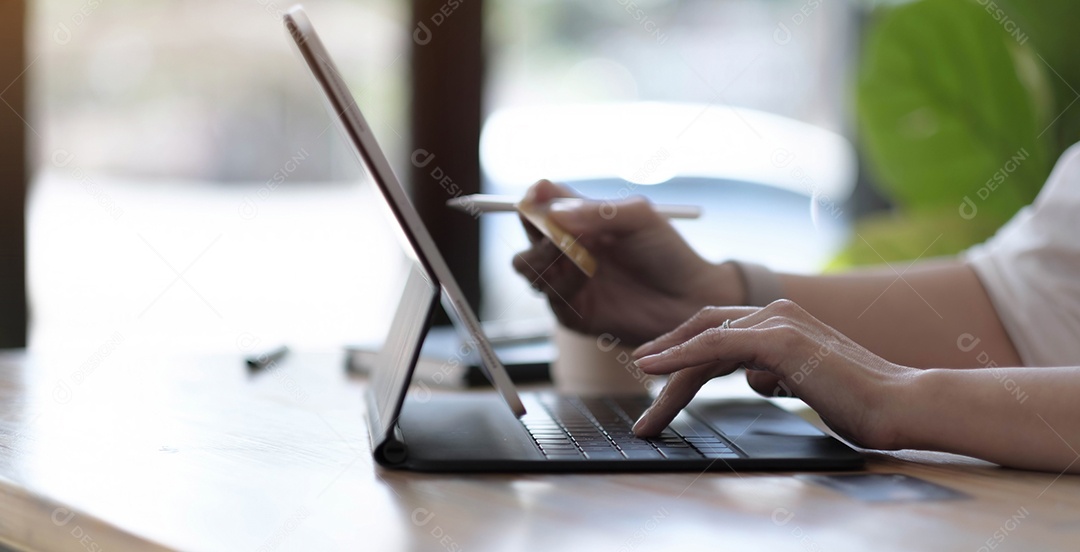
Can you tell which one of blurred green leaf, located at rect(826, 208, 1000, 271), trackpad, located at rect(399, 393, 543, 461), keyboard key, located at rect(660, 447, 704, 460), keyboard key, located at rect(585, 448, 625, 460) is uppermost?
trackpad, located at rect(399, 393, 543, 461)

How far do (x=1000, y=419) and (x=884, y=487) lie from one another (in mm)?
122

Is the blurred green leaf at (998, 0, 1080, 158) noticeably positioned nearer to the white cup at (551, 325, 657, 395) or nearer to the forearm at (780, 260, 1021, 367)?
the forearm at (780, 260, 1021, 367)

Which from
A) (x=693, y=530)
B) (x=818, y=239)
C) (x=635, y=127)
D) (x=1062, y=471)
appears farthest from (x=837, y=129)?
(x=693, y=530)

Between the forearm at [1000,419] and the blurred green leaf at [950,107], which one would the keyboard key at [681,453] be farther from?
the blurred green leaf at [950,107]

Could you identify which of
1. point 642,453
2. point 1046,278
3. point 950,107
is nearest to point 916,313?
point 1046,278

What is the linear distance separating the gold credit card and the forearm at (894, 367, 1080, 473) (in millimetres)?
296

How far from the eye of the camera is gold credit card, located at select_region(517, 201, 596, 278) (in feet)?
2.79

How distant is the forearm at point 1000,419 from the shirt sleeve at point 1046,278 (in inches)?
11.5

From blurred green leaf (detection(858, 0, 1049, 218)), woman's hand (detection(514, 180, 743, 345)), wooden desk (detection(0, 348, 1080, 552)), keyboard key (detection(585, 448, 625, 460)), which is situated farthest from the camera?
blurred green leaf (detection(858, 0, 1049, 218))

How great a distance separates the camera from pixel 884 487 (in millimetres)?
598

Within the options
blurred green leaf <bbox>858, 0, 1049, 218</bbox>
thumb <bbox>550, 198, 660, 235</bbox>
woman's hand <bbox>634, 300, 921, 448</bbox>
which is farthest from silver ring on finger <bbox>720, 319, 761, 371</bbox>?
blurred green leaf <bbox>858, 0, 1049, 218</bbox>

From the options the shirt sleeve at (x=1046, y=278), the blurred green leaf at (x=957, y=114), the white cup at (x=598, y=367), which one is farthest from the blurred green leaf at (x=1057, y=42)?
the white cup at (x=598, y=367)

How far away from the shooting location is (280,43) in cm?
222

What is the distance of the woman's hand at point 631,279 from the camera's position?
98 centimetres
